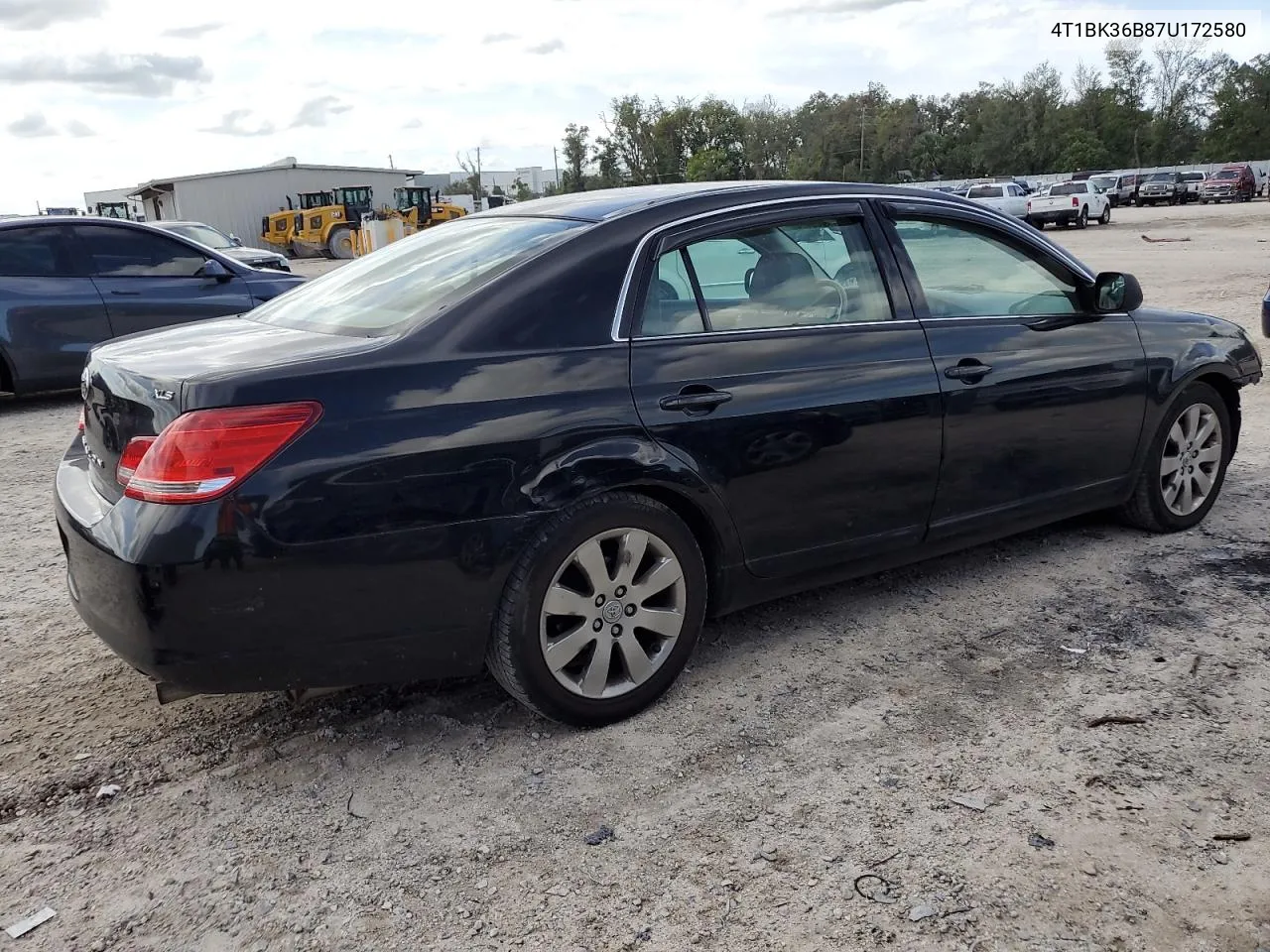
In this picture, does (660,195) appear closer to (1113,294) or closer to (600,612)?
(600,612)

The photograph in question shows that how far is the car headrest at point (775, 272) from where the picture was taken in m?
3.60

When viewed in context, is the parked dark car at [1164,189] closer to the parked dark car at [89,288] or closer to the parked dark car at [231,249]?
the parked dark car at [231,249]

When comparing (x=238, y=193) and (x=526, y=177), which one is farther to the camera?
(x=526, y=177)

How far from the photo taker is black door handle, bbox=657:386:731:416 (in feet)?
10.6

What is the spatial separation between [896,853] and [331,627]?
154 centimetres

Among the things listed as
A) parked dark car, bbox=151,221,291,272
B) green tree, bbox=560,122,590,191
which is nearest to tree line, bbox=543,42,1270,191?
green tree, bbox=560,122,590,191

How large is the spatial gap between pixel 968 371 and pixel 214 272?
739 cm

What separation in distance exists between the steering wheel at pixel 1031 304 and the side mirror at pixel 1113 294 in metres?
0.15

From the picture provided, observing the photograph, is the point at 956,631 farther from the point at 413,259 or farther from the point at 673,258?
the point at 413,259

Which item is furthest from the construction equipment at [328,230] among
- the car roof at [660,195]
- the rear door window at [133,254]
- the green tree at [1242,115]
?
the green tree at [1242,115]

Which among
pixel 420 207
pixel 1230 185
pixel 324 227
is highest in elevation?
pixel 420 207

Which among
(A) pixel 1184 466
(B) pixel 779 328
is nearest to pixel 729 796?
(B) pixel 779 328

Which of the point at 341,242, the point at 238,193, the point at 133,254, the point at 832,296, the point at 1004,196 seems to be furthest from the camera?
the point at 238,193

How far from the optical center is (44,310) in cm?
852
